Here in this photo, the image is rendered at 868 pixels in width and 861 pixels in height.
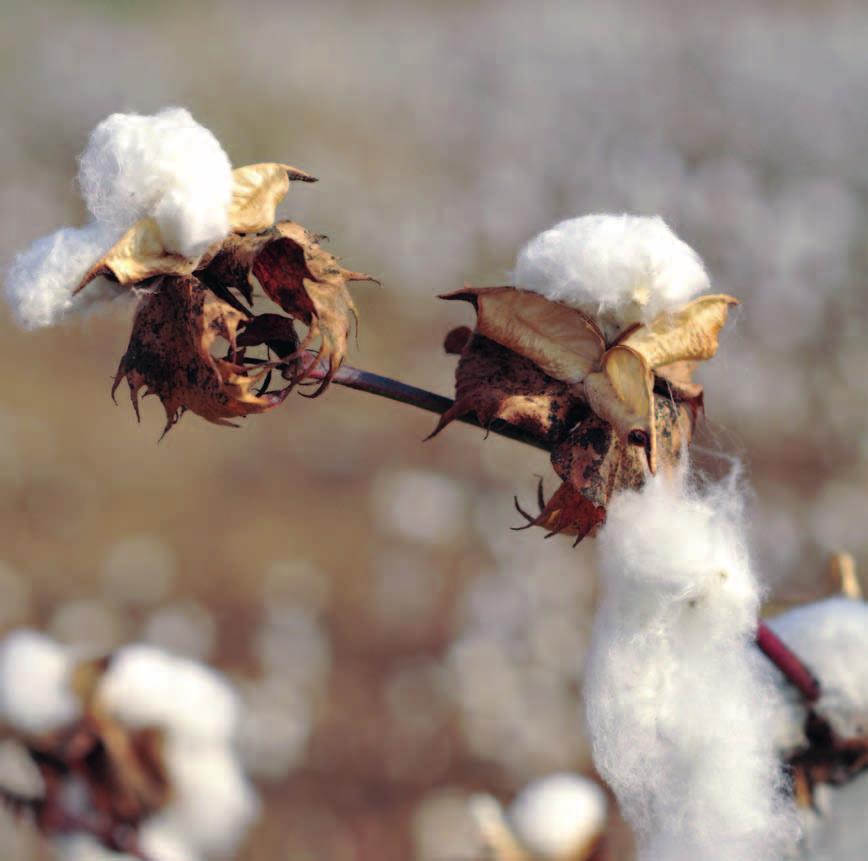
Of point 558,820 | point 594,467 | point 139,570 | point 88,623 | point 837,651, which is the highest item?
point 594,467

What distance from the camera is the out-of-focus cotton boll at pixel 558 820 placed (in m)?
1.22

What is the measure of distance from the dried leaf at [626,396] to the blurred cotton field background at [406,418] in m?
1.97

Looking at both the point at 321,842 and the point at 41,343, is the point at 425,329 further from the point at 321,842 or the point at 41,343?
the point at 321,842

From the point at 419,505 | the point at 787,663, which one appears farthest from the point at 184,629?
the point at 787,663

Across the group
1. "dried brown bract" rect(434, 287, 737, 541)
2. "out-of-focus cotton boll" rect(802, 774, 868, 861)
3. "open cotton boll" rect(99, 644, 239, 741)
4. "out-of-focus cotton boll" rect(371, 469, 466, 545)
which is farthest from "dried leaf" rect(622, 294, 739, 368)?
"out-of-focus cotton boll" rect(371, 469, 466, 545)

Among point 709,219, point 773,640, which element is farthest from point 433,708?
point 773,640

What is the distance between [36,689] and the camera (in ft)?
4.11

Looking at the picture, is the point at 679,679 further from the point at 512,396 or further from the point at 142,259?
the point at 142,259

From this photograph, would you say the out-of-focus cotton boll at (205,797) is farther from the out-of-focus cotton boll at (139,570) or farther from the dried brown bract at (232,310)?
the out-of-focus cotton boll at (139,570)

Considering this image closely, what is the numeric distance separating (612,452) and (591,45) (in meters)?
4.76

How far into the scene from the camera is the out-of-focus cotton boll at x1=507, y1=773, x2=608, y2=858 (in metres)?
1.22

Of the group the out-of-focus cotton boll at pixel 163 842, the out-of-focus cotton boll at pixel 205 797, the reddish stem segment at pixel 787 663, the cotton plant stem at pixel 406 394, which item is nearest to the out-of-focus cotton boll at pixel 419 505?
the out-of-focus cotton boll at pixel 205 797

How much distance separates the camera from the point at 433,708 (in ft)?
9.98

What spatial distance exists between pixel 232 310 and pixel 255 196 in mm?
73
